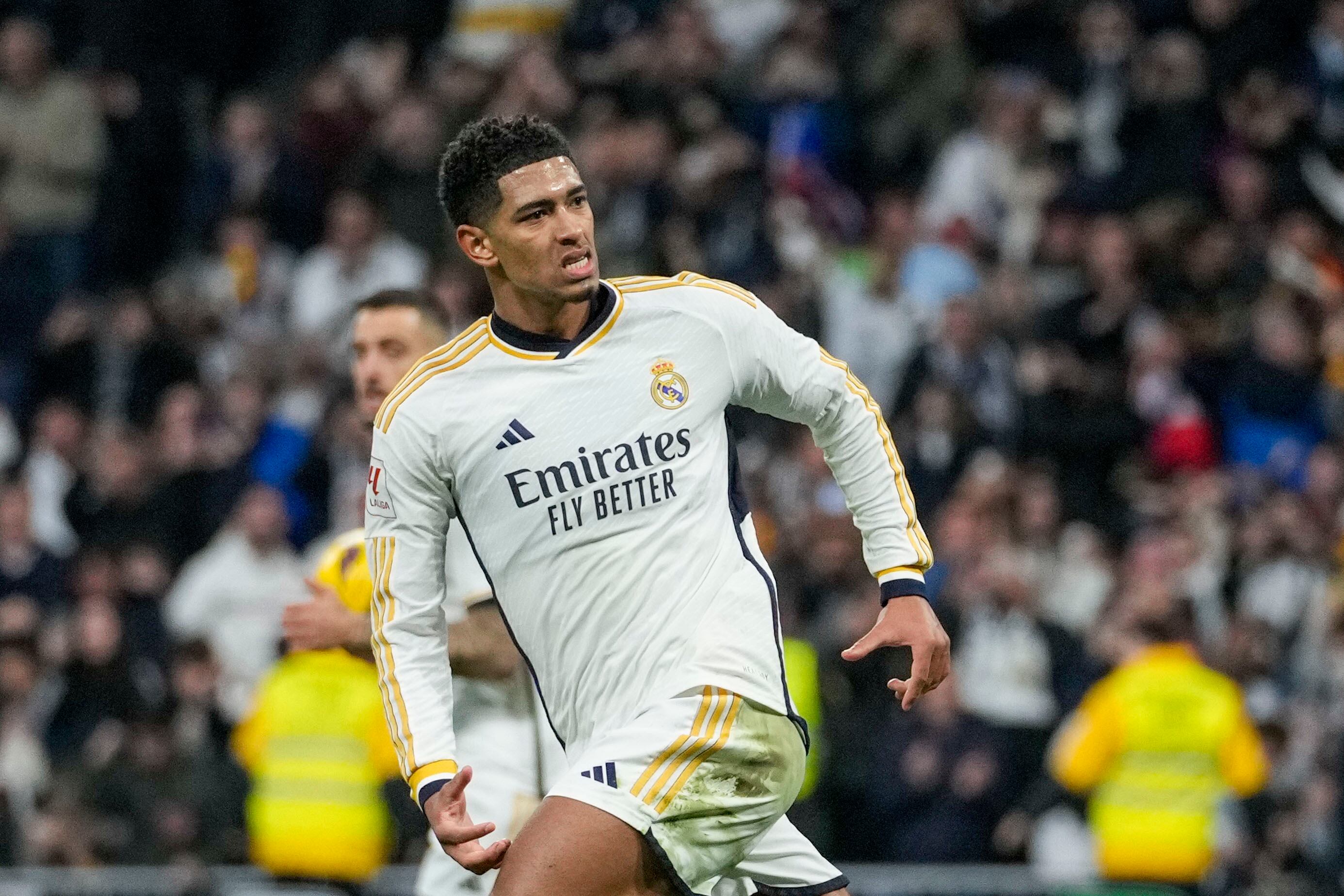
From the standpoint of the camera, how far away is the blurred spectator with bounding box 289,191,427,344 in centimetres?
1423

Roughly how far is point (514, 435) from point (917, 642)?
982mm

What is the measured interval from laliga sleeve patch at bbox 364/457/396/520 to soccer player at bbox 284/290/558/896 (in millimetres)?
902

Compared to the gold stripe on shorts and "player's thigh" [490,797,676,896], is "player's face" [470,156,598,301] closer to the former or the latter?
the gold stripe on shorts

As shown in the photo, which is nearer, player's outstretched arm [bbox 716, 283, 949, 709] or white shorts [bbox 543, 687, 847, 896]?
white shorts [bbox 543, 687, 847, 896]

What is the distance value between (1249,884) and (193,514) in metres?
6.51

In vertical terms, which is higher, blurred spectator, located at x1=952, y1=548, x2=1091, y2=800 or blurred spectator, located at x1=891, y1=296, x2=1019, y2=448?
blurred spectator, located at x1=891, y1=296, x2=1019, y2=448

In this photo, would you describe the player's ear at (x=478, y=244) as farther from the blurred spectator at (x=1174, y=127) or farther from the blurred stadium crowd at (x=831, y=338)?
the blurred spectator at (x=1174, y=127)

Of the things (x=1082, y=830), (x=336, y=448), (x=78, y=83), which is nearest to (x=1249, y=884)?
(x=1082, y=830)

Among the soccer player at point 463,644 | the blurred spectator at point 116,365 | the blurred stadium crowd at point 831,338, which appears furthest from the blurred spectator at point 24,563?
the soccer player at point 463,644

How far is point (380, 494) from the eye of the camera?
17.0 ft

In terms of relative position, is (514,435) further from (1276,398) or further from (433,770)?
(1276,398)

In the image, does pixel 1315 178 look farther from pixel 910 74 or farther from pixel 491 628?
pixel 491 628

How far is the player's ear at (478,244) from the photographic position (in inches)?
205

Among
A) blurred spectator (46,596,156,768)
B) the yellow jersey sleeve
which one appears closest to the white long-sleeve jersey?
the yellow jersey sleeve
